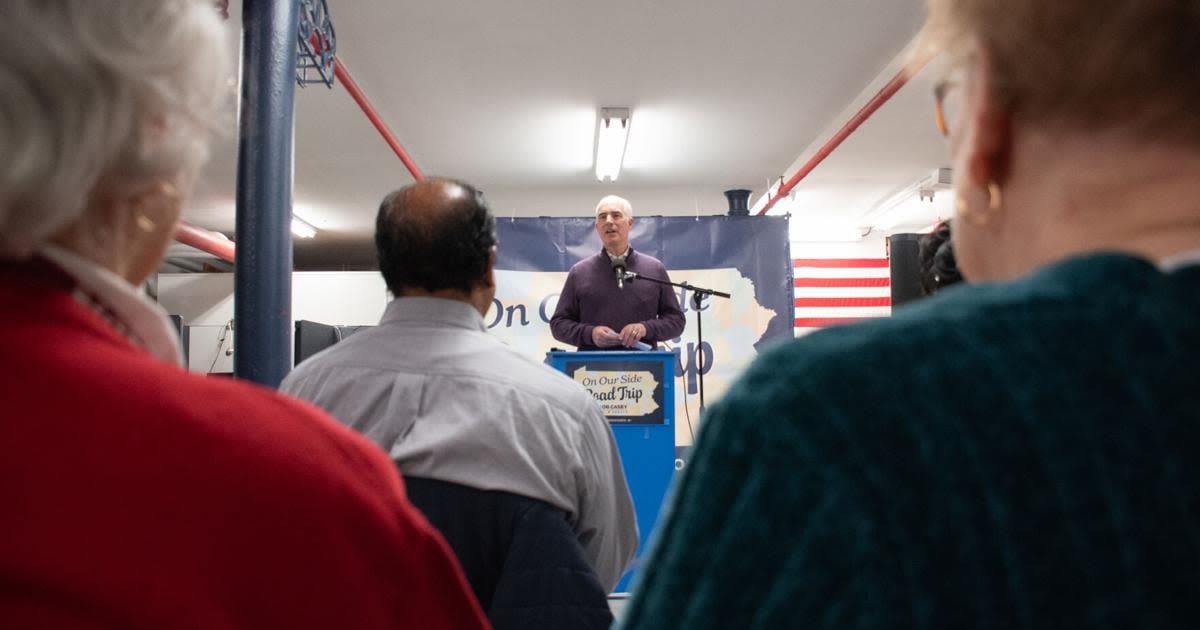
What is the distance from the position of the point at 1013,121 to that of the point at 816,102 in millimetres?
5276

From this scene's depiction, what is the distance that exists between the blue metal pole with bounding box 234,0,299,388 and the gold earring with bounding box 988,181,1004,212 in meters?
2.14

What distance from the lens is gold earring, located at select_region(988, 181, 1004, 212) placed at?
18.7 inches

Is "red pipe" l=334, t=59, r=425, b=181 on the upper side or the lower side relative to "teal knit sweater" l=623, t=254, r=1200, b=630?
upper

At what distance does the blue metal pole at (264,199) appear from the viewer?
2.21 meters

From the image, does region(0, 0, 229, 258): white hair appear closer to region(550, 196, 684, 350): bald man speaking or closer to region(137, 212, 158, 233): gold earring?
region(137, 212, 158, 233): gold earring

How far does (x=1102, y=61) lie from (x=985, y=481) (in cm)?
24

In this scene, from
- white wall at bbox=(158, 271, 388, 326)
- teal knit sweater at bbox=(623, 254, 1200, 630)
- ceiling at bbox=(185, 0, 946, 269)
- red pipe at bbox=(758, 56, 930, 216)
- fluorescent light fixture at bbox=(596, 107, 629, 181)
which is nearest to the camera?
teal knit sweater at bbox=(623, 254, 1200, 630)

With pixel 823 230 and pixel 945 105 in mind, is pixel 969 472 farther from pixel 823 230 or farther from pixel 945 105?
pixel 823 230

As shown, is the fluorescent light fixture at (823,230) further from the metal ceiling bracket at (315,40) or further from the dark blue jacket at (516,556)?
the dark blue jacket at (516,556)

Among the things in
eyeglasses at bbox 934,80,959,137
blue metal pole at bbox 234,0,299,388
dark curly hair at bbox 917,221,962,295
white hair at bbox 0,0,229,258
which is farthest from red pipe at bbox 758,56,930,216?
white hair at bbox 0,0,229,258

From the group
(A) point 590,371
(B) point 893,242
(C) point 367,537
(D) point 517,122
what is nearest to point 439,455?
(C) point 367,537

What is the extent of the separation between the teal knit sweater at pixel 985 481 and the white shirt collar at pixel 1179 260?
0.07ft

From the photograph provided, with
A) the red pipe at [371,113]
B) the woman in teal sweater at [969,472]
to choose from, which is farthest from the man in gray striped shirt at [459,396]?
the red pipe at [371,113]

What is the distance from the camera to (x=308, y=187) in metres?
7.34
